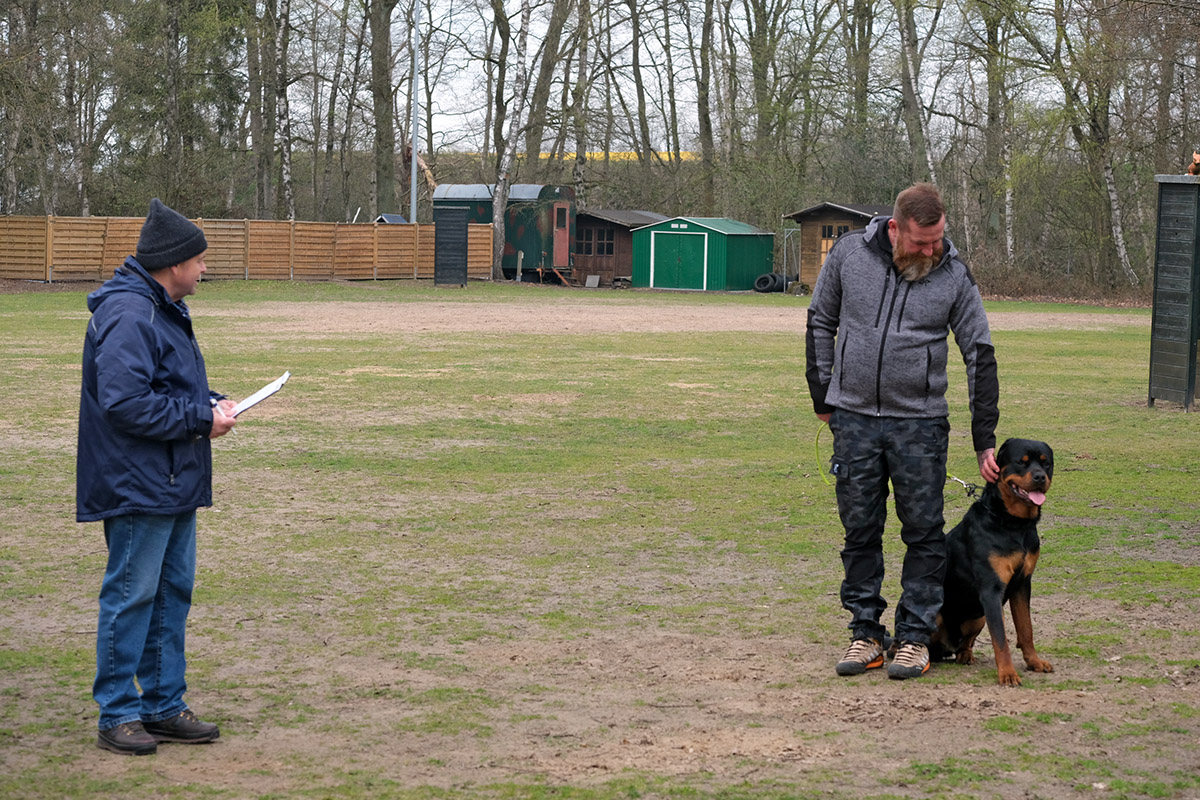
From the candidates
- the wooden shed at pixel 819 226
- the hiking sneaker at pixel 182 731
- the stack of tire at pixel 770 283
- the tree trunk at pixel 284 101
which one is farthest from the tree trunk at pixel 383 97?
the hiking sneaker at pixel 182 731

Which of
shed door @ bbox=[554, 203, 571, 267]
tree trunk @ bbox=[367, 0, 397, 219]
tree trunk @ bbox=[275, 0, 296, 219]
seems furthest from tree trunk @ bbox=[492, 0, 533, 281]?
tree trunk @ bbox=[275, 0, 296, 219]

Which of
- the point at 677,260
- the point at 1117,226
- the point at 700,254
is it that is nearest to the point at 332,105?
the point at 677,260

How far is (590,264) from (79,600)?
144ft

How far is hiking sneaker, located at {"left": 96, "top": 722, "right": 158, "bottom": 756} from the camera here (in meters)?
4.40

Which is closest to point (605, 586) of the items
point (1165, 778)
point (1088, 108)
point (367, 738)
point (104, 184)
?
point (367, 738)

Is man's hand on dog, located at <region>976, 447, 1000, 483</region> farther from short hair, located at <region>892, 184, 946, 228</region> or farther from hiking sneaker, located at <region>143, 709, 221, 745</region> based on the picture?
hiking sneaker, located at <region>143, 709, 221, 745</region>

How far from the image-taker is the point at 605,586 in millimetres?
6883

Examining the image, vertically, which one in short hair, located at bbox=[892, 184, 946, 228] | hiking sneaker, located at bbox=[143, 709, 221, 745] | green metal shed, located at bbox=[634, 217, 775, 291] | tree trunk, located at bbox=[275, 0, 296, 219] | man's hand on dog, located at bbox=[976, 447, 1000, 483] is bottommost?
hiking sneaker, located at bbox=[143, 709, 221, 745]

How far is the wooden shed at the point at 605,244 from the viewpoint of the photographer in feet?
160

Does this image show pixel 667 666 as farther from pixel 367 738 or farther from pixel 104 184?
pixel 104 184

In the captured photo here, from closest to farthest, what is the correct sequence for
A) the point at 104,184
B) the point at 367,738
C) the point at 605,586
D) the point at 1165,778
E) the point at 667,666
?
the point at 1165,778, the point at 367,738, the point at 667,666, the point at 605,586, the point at 104,184

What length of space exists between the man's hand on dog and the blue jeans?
2.95m

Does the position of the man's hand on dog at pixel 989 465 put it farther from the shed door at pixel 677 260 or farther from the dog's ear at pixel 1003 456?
the shed door at pixel 677 260

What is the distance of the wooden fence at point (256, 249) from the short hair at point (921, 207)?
116ft
